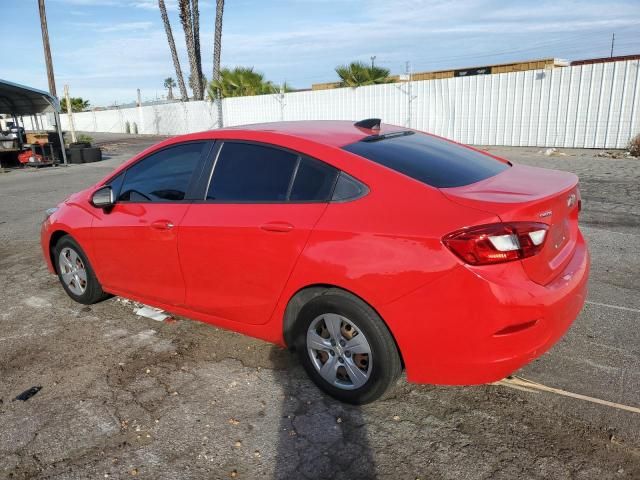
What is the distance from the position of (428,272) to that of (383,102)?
19.4m

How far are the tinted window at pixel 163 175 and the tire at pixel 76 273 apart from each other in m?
0.88

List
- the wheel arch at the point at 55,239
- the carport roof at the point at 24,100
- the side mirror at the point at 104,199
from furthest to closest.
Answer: the carport roof at the point at 24,100 < the wheel arch at the point at 55,239 < the side mirror at the point at 104,199

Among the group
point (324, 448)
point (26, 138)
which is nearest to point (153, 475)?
point (324, 448)

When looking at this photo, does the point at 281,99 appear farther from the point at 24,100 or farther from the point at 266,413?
the point at 266,413

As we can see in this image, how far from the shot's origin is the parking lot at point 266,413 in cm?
255

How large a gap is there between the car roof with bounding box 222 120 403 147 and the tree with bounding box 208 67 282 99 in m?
26.0

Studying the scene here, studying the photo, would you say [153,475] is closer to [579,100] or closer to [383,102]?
[579,100]

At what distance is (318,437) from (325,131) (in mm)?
1908

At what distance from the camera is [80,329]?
4.25m

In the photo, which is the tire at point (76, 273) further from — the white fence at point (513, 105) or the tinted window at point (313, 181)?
the white fence at point (513, 105)

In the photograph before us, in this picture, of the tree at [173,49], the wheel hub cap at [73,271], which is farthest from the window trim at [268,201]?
the tree at [173,49]

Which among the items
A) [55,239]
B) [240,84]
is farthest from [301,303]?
[240,84]

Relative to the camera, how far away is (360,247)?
8.79 ft

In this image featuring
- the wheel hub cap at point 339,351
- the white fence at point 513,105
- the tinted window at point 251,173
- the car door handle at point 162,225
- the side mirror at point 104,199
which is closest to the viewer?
the wheel hub cap at point 339,351
